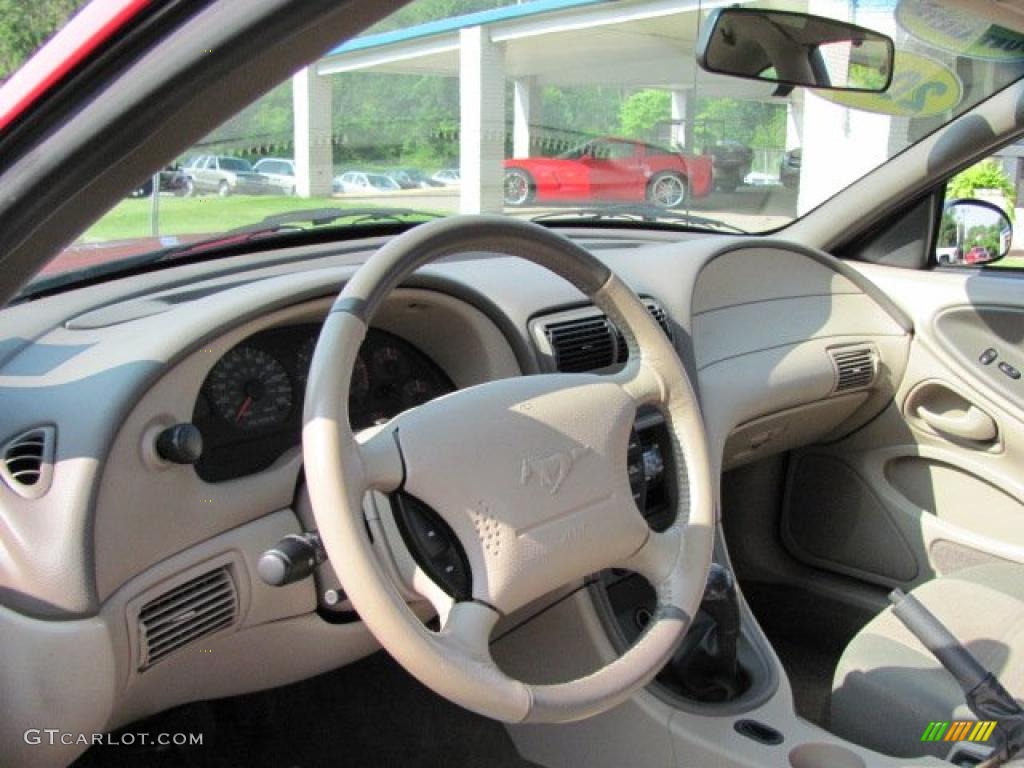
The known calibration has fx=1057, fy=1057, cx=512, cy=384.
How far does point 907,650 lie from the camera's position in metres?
2.25

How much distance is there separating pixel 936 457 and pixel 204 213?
223cm

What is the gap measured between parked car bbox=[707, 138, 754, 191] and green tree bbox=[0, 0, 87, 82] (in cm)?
313

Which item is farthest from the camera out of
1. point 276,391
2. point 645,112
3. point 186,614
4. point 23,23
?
point 645,112

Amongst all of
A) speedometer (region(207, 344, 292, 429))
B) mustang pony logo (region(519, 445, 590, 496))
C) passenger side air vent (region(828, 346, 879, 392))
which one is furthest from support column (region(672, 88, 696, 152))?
mustang pony logo (region(519, 445, 590, 496))

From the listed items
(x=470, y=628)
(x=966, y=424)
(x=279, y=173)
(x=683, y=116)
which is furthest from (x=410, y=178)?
(x=683, y=116)

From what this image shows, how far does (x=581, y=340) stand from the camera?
2418mm

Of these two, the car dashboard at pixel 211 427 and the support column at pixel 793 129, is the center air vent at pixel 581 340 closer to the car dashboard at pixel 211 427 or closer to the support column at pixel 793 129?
the car dashboard at pixel 211 427

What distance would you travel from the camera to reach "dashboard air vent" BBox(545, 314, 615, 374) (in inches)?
92.6

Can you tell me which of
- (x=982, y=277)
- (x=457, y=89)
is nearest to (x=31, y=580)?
(x=457, y=89)

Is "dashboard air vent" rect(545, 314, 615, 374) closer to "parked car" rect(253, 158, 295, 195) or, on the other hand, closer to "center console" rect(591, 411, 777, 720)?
"center console" rect(591, 411, 777, 720)

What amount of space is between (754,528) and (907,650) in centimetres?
123

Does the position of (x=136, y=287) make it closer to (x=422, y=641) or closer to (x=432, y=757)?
(x=422, y=641)

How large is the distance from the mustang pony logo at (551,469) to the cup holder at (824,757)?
962mm

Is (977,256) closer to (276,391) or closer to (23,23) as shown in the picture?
Answer: (276,391)
